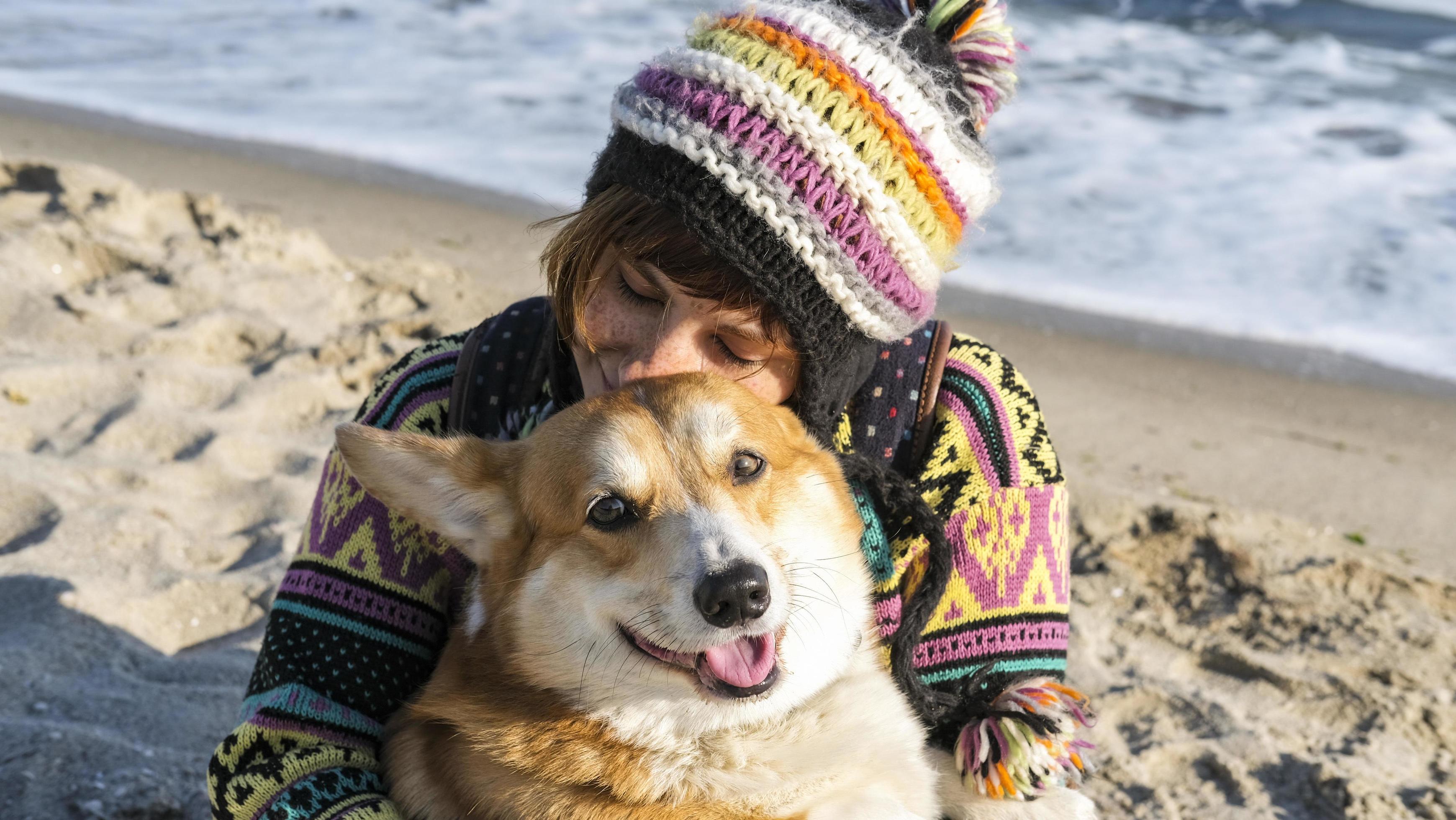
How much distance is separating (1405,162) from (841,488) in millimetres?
7654

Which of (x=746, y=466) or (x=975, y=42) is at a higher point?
(x=975, y=42)

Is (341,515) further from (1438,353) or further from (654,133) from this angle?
(1438,353)

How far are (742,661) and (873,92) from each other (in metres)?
1.02

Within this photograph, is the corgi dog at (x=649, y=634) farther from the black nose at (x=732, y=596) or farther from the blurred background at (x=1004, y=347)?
the blurred background at (x=1004, y=347)

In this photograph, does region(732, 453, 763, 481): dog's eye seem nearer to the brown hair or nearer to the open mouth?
the brown hair

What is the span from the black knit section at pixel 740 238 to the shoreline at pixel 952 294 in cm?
393

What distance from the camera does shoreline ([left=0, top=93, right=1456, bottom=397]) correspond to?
5.49 m

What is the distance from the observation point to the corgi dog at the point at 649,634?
6.68 feet

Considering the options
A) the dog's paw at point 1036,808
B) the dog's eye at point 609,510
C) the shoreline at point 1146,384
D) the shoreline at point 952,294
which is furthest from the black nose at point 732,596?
the shoreline at point 952,294

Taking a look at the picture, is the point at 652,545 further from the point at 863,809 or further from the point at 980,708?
the point at 980,708

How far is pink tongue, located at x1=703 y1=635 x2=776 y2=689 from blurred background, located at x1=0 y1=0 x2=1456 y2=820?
1.04m

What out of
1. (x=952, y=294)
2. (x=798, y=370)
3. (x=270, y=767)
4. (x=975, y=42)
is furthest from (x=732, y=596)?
(x=952, y=294)

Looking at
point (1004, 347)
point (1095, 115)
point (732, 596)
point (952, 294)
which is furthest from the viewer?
point (1095, 115)

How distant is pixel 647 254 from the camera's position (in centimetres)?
211
